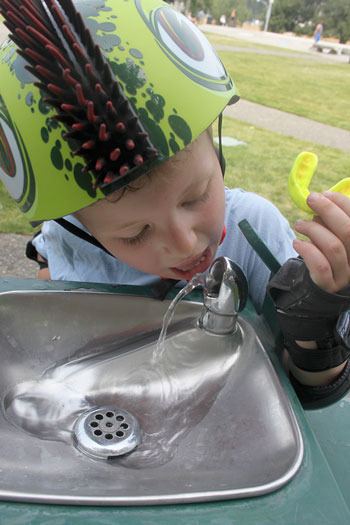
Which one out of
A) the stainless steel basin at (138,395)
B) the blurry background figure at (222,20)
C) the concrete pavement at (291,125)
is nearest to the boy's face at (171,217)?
the stainless steel basin at (138,395)

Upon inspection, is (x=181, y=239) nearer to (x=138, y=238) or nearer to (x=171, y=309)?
(x=138, y=238)

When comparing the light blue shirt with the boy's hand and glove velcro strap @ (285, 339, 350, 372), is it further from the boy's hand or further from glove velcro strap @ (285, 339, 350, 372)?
the boy's hand

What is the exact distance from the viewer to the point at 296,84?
7.91 m

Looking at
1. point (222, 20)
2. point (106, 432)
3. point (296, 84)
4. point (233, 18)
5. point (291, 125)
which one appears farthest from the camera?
point (233, 18)

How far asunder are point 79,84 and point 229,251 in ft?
1.92

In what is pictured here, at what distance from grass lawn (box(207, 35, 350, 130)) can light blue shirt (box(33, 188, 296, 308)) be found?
14.8ft

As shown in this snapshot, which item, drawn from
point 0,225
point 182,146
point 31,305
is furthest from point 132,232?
point 0,225

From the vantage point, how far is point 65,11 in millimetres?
724

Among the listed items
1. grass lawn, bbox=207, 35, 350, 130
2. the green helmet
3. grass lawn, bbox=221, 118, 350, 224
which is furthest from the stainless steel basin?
grass lawn, bbox=207, 35, 350, 130

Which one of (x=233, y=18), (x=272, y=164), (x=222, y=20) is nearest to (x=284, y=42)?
(x=222, y=20)

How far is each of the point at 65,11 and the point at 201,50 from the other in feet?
0.72

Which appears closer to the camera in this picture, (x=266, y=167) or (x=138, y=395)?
(x=138, y=395)

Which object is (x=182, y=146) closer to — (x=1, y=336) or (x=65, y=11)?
(x=65, y=11)

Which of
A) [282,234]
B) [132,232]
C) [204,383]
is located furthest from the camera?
[282,234]
